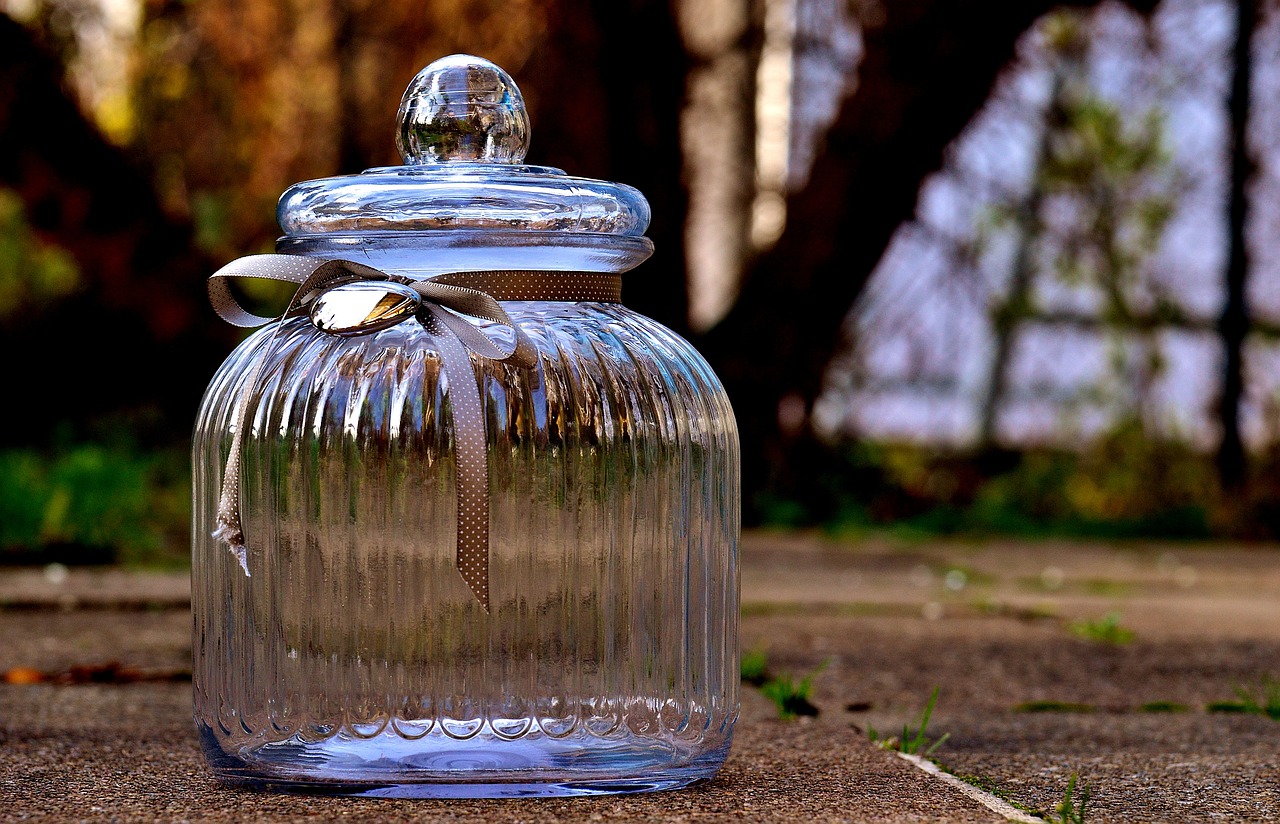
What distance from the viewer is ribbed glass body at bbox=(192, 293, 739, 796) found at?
4.55 ft

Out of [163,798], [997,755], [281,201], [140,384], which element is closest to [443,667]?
[163,798]

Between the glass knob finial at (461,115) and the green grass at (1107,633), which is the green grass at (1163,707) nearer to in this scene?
the green grass at (1107,633)

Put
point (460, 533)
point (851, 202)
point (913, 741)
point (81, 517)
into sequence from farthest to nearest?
1. point (851, 202)
2. point (81, 517)
3. point (913, 741)
4. point (460, 533)

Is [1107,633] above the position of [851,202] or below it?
below

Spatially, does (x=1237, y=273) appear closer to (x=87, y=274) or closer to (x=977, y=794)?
(x=87, y=274)

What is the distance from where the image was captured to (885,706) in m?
2.09

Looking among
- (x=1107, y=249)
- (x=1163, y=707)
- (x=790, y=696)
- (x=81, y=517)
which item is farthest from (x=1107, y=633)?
(x=1107, y=249)

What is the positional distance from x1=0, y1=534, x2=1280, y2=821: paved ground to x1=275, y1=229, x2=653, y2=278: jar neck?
514 millimetres

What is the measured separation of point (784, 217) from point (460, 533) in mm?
4123

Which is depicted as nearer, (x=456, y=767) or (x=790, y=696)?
(x=456, y=767)

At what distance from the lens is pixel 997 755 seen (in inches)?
66.2

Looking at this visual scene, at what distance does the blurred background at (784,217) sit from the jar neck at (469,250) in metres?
3.03

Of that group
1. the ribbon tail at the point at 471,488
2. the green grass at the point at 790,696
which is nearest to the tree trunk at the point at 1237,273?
the green grass at the point at 790,696

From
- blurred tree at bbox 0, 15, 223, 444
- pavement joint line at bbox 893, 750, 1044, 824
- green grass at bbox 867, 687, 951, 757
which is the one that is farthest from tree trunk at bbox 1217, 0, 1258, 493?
pavement joint line at bbox 893, 750, 1044, 824
